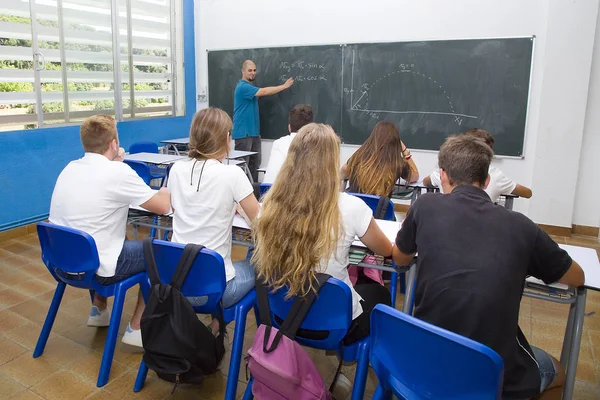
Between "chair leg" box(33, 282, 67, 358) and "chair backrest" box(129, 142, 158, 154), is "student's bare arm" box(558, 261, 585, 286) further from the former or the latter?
"chair backrest" box(129, 142, 158, 154)

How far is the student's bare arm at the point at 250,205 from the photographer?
2023 mm

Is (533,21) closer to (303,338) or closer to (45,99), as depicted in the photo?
(303,338)

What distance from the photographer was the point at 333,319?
5.34 feet

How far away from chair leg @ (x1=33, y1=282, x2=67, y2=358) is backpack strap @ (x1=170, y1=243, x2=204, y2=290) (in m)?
0.97

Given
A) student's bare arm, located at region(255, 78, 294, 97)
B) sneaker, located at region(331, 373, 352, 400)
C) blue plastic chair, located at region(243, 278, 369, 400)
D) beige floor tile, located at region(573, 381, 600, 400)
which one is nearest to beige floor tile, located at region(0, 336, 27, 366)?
blue plastic chair, located at region(243, 278, 369, 400)

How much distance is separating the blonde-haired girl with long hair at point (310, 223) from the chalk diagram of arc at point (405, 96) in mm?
3517

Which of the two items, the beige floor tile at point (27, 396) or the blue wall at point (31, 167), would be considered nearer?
the beige floor tile at point (27, 396)

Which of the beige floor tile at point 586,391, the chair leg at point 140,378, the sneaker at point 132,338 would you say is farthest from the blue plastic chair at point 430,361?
the sneaker at point 132,338

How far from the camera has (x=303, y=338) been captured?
5.70ft

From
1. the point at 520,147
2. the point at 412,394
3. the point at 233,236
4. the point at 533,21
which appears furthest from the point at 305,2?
the point at 412,394

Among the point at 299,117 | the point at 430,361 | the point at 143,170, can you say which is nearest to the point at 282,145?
the point at 299,117

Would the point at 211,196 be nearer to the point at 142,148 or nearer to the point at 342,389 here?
the point at 342,389

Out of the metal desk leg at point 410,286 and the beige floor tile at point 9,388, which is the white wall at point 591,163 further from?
the beige floor tile at point 9,388

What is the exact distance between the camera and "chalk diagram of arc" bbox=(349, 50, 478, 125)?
491 cm
